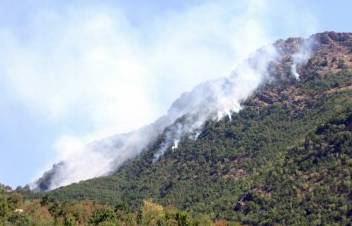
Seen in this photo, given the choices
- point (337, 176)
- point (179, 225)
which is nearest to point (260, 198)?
point (337, 176)

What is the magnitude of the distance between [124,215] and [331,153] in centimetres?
8042

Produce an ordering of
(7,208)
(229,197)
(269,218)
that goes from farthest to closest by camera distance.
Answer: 1. (229,197)
2. (269,218)
3. (7,208)

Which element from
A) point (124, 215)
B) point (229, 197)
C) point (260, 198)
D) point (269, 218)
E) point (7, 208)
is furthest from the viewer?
point (229, 197)

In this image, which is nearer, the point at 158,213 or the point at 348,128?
the point at 158,213

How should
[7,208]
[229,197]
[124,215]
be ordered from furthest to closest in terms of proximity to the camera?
[229,197], [124,215], [7,208]

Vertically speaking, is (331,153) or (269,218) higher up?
(331,153)

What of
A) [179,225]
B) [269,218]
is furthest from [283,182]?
[179,225]

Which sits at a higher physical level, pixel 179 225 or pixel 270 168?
pixel 270 168

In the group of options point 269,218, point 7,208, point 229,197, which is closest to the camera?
point 7,208

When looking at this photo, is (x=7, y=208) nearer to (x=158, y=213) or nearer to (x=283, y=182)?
(x=158, y=213)

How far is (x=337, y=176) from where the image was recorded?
563 feet

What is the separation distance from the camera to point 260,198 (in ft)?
589

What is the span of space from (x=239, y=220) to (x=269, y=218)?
29.8ft

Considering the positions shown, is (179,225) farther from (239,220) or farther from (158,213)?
(239,220)
